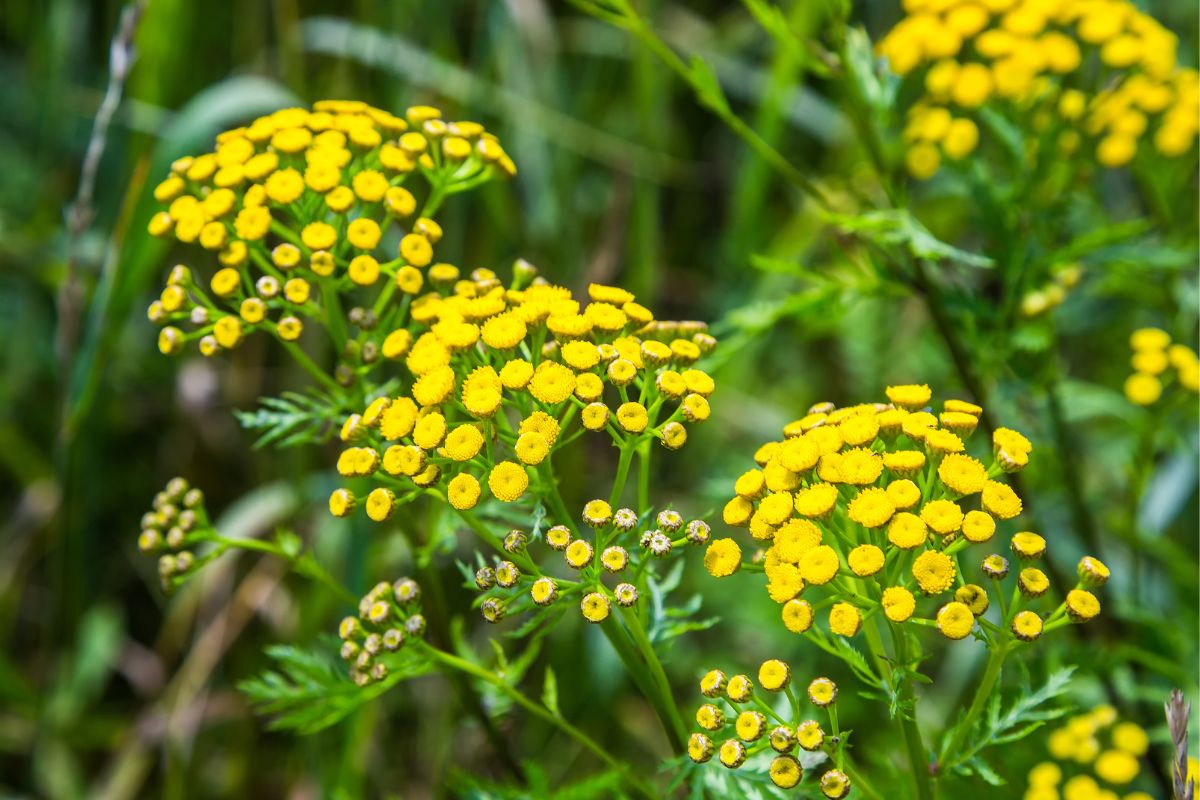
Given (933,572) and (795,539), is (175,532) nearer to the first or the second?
(795,539)

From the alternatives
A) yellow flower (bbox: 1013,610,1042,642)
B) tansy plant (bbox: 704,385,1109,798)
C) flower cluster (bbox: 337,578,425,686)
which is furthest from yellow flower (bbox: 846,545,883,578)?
flower cluster (bbox: 337,578,425,686)

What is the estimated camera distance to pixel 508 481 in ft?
5.59

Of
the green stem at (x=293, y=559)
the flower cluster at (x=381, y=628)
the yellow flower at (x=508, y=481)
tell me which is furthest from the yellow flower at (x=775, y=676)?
the green stem at (x=293, y=559)

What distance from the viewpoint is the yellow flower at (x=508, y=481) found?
5.56 feet

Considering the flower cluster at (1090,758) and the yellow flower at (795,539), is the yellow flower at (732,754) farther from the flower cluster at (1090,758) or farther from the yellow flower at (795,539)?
the flower cluster at (1090,758)

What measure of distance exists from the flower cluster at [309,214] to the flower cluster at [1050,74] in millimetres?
1266

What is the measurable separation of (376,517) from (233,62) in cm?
345

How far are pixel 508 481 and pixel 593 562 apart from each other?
206 millimetres

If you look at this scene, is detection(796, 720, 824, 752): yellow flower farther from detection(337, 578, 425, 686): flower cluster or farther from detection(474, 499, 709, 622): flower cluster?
detection(337, 578, 425, 686): flower cluster

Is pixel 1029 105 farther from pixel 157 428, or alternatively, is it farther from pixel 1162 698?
pixel 157 428

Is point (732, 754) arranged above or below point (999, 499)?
below

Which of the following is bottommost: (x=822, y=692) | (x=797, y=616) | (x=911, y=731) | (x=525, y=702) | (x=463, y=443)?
(x=525, y=702)

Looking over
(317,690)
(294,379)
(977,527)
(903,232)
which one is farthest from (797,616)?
(294,379)

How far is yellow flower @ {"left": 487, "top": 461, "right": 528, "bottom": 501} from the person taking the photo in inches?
66.7
